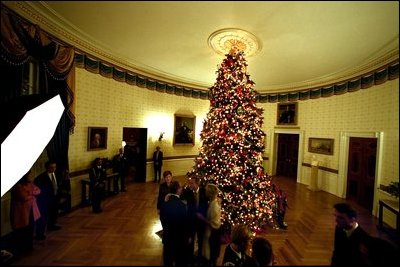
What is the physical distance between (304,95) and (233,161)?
623 cm

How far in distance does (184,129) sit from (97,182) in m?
4.83

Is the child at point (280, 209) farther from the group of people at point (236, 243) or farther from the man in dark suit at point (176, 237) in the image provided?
the man in dark suit at point (176, 237)

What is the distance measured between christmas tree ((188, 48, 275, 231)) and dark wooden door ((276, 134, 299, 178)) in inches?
224

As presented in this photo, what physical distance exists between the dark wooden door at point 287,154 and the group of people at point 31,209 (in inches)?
375

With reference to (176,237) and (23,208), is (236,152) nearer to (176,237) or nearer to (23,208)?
(176,237)

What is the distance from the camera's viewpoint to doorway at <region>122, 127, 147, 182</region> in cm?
833

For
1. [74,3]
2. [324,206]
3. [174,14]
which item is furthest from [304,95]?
[74,3]

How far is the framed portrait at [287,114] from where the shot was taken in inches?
380

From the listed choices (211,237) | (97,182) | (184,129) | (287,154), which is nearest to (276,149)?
(287,154)

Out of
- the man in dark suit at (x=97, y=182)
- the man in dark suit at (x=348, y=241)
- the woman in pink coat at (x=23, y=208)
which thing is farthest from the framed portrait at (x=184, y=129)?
the man in dark suit at (x=348, y=241)

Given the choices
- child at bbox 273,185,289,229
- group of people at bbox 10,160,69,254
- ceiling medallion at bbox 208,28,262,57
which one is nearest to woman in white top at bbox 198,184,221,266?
group of people at bbox 10,160,69,254

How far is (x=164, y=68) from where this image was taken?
7316 mm

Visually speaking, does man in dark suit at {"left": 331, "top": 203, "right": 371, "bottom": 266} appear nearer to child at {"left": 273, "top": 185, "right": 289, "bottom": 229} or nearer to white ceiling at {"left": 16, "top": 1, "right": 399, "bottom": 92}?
white ceiling at {"left": 16, "top": 1, "right": 399, "bottom": 92}

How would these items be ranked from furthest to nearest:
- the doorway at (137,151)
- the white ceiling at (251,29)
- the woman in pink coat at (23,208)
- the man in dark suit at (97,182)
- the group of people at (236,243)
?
the doorway at (137,151), the man in dark suit at (97,182), the white ceiling at (251,29), the woman in pink coat at (23,208), the group of people at (236,243)
